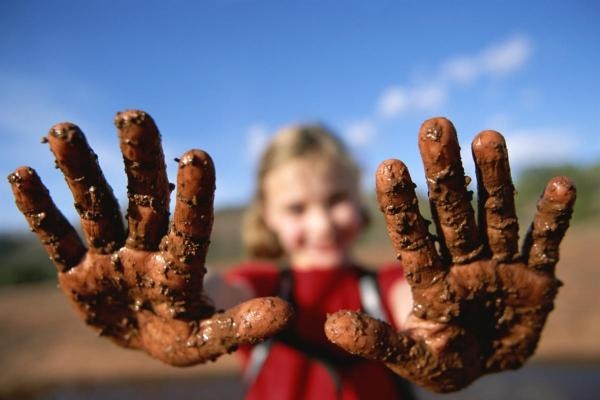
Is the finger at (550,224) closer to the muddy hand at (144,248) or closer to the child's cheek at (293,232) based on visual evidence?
the muddy hand at (144,248)

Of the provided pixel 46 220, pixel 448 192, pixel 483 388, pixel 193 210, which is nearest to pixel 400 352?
pixel 448 192

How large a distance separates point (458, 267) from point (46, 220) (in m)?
1.46

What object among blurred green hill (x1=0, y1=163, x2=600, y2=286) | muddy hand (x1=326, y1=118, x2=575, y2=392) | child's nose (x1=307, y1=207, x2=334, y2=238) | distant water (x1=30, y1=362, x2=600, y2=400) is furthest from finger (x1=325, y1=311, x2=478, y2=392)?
blurred green hill (x1=0, y1=163, x2=600, y2=286)

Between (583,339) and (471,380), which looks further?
(583,339)

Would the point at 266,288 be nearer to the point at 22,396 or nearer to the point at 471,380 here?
the point at 471,380

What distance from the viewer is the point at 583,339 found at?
254 inches

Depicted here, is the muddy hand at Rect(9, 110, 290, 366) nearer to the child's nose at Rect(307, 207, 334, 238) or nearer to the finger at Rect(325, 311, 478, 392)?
the finger at Rect(325, 311, 478, 392)

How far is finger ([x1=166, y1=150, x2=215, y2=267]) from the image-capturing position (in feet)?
4.22

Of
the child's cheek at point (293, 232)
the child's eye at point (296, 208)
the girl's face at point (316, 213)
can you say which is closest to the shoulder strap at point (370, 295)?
the girl's face at point (316, 213)

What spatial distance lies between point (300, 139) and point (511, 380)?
460 cm

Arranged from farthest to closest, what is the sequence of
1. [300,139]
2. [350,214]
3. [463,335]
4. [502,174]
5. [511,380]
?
[511,380]
[300,139]
[350,214]
[463,335]
[502,174]

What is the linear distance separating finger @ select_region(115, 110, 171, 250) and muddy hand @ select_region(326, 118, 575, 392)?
0.69m

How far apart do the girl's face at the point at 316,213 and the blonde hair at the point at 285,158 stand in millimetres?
134

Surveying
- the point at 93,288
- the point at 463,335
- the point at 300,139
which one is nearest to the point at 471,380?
the point at 463,335
